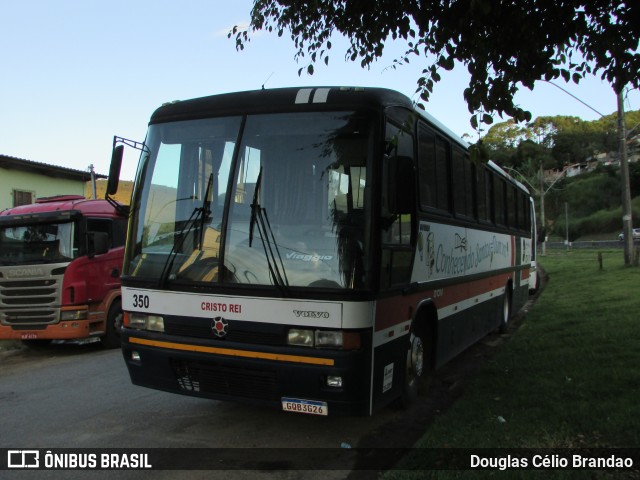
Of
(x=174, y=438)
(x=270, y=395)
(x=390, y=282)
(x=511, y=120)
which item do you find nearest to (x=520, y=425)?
(x=390, y=282)

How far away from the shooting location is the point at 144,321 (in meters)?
4.85

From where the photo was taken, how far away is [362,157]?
4.38 metres

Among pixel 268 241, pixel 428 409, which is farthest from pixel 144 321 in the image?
pixel 428 409

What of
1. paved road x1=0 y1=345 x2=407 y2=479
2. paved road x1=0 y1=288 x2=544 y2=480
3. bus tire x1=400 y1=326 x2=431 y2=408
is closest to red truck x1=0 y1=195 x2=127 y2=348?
paved road x1=0 y1=288 x2=544 y2=480

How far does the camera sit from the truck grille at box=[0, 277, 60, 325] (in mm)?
9281

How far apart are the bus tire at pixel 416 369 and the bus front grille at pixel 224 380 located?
1499 mm

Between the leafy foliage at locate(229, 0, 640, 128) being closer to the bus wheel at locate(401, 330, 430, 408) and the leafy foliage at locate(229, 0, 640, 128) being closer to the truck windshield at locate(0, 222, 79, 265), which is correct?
the bus wheel at locate(401, 330, 430, 408)

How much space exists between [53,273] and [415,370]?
6.57 metres

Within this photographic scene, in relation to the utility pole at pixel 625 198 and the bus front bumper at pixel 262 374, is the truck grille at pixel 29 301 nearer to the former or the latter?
the bus front bumper at pixel 262 374

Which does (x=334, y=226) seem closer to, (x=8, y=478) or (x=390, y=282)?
(x=390, y=282)

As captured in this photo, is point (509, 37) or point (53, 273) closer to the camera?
point (509, 37)

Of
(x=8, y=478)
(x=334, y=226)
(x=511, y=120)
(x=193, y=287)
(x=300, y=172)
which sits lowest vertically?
(x=8, y=478)

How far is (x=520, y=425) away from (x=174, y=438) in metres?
3.01

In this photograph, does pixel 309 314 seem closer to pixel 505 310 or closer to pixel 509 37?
pixel 509 37
